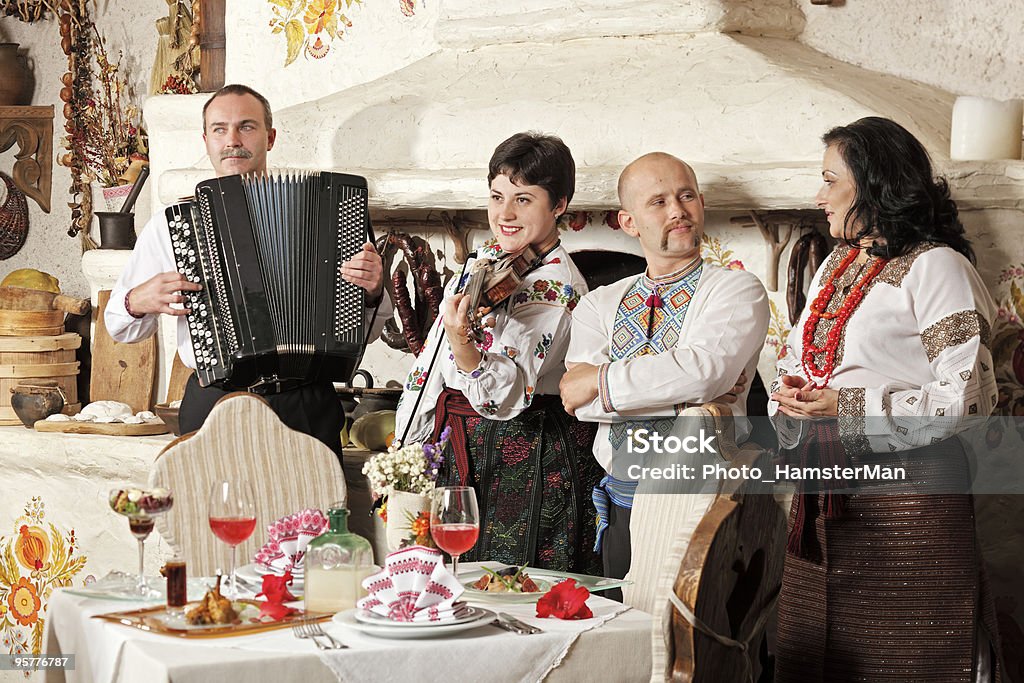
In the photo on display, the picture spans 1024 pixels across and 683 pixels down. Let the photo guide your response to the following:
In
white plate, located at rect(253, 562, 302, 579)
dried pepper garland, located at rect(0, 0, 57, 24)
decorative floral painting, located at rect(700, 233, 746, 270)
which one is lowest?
white plate, located at rect(253, 562, 302, 579)

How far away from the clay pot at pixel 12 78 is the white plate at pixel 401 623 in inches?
190

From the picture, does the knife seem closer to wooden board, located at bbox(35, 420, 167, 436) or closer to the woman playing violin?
the woman playing violin

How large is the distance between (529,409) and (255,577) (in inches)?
37.8

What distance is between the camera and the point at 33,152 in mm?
6070

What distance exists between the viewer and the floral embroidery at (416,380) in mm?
3182

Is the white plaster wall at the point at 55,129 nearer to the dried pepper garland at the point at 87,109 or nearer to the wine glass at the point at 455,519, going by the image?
the dried pepper garland at the point at 87,109

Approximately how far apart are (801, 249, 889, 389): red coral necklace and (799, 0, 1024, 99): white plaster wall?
1474mm

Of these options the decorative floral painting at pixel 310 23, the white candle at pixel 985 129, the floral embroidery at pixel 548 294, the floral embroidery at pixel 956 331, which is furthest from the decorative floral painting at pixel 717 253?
the decorative floral painting at pixel 310 23

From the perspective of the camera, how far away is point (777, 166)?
336 cm

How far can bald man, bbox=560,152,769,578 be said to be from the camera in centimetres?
268

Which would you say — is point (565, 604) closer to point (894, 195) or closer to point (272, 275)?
point (894, 195)

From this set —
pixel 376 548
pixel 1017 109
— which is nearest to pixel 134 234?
pixel 376 548

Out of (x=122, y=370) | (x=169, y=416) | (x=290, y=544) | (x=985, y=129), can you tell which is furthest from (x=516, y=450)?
(x=122, y=370)

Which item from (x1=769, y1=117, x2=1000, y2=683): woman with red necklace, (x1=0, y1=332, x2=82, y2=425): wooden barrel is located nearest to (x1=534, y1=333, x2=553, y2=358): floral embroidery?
(x1=769, y1=117, x2=1000, y2=683): woman with red necklace
